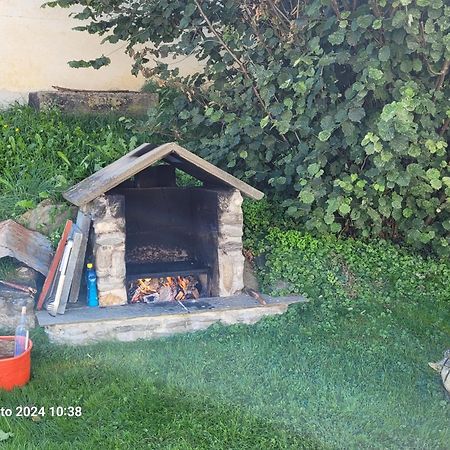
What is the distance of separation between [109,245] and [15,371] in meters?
1.45

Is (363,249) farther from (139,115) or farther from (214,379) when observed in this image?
(139,115)

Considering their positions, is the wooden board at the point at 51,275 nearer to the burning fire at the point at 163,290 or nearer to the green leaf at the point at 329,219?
the burning fire at the point at 163,290

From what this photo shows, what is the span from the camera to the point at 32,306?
5.34 m

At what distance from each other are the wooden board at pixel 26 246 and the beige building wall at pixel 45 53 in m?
3.64

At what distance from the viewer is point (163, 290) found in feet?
20.2

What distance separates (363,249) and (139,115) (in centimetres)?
409

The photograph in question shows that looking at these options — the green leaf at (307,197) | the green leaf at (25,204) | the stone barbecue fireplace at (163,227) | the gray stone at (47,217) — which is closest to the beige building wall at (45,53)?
the green leaf at (25,204)

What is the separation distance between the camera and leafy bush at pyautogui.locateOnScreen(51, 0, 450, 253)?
552 cm

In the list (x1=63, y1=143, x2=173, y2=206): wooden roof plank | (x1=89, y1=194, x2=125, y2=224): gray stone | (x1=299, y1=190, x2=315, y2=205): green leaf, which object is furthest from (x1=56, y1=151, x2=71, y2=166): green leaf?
(x1=299, y1=190, x2=315, y2=205): green leaf

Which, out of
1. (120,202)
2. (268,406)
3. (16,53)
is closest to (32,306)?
(120,202)

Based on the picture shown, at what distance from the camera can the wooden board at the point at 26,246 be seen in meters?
5.45

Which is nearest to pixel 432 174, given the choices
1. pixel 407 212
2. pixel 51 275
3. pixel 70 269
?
pixel 407 212

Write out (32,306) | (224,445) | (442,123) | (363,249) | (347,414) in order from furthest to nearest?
(363,249)
(442,123)
(32,306)
(347,414)
(224,445)

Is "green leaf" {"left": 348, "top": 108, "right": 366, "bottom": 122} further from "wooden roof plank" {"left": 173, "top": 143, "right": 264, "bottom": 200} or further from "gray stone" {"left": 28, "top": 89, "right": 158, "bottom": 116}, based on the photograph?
"gray stone" {"left": 28, "top": 89, "right": 158, "bottom": 116}
